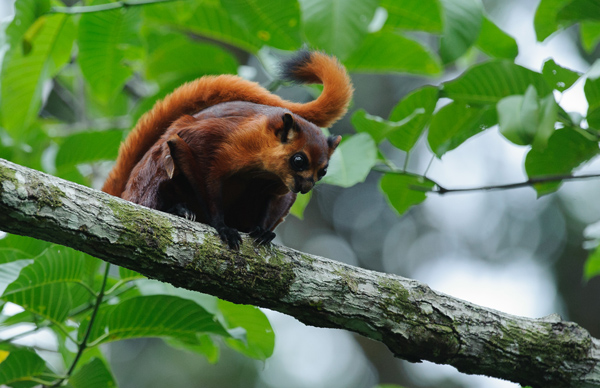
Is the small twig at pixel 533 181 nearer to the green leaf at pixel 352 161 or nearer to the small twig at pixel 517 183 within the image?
the small twig at pixel 517 183

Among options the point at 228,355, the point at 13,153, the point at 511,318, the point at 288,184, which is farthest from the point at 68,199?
the point at 228,355

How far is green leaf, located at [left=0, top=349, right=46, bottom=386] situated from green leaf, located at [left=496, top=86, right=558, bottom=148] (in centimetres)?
231

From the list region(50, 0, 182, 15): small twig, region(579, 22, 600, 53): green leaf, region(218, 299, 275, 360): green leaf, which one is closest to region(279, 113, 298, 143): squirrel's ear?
region(218, 299, 275, 360): green leaf

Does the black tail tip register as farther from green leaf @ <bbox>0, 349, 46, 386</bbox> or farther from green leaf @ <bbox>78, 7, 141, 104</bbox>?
green leaf @ <bbox>0, 349, 46, 386</bbox>

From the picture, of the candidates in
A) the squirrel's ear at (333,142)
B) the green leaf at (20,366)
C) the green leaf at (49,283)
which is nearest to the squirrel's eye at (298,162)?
the squirrel's ear at (333,142)

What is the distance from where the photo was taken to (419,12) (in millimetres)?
3465

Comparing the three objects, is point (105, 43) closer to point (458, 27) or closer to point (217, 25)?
point (217, 25)

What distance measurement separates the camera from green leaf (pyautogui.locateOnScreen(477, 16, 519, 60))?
3.30 metres

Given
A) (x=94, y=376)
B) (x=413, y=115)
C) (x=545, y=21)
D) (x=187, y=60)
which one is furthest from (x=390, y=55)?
(x=94, y=376)

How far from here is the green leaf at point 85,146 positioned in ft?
12.4

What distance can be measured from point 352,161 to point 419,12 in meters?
1.07

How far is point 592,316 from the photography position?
968 centimetres

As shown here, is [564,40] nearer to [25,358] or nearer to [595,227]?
[595,227]

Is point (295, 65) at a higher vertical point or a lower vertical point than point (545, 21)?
lower
